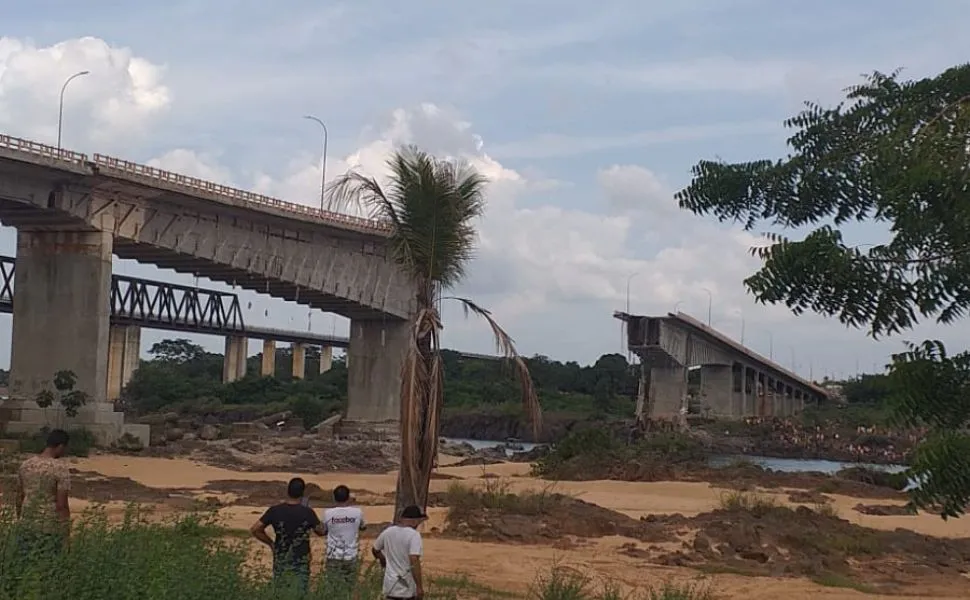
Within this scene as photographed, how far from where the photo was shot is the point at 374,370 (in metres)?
76.5

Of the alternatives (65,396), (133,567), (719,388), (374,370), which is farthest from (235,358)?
(133,567)

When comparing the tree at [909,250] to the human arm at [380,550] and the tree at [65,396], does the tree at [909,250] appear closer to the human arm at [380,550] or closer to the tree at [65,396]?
the human arm at [380,550]

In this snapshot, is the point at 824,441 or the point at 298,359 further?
the point at 298,359

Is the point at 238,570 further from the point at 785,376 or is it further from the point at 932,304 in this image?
the point at 785,376

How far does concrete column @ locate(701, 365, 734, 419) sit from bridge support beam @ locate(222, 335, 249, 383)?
4207 centimetres

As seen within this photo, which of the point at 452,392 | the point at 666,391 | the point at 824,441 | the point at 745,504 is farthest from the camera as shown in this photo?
the point at 452,392

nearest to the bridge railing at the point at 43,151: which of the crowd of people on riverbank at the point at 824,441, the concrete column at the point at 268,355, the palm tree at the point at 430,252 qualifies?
the palm tree at the point at 430,252

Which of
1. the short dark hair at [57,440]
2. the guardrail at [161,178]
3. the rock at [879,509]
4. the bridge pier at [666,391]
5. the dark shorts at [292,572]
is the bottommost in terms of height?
the rock at [879,509]

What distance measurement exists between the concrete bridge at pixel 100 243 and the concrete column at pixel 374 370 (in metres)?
10.5

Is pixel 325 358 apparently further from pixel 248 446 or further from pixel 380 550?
pixel 380 550

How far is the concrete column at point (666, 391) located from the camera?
88938mm

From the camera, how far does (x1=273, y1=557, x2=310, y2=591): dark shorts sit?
33.9ft

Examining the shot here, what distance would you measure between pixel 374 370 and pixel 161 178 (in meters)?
27.2

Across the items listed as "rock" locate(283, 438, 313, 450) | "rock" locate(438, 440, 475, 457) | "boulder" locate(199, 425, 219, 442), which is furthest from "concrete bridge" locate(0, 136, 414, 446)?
"rock" locate(438, 440, 475, 457)
